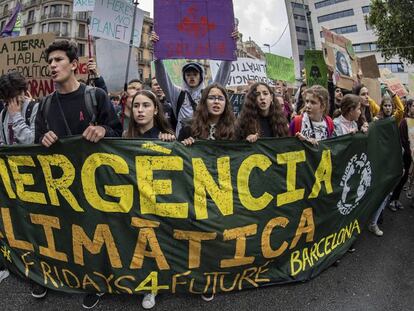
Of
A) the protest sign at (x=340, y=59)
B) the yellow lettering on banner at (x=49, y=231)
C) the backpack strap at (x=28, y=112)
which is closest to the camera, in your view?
the yellow lettering on banner at (x=49, y=231)

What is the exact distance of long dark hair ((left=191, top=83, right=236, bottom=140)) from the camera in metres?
2.97

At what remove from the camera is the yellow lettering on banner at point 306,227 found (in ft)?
9.59

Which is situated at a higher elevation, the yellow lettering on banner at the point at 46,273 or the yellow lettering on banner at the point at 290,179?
the yellow lettering on banner at the point at 290,179

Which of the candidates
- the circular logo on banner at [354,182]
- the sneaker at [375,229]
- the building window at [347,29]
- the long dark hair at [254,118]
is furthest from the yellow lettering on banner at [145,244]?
the building window at [347,29]

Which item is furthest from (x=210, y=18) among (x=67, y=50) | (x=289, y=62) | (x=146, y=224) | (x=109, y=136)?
(x=289, y=62)

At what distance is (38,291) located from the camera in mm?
2689

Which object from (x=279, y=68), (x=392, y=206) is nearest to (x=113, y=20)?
(x=392, y=206)

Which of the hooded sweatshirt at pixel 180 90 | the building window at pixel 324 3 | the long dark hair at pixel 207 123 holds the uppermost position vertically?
the building window at pixel 324 3

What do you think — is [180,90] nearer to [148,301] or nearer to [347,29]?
[148,301]

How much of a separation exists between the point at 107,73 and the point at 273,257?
3.67m

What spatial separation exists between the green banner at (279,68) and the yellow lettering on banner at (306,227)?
6.05m

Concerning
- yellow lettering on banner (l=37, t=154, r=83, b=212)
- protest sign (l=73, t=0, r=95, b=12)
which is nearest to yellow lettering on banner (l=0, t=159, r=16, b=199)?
yellow lettering on banner (l=37, t=154, r=83, b=212)

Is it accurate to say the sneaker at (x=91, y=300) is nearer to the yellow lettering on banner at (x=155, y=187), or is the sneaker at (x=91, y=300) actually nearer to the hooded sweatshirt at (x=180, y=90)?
the yellow lettering on banner at (x=155, y=187)

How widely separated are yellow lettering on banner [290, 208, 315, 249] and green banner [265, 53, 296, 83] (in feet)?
19.9
